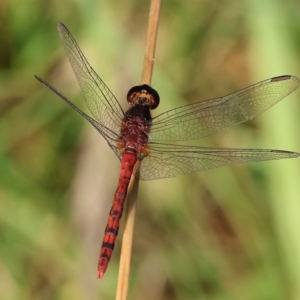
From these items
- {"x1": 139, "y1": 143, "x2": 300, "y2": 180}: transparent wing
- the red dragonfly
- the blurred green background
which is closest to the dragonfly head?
the red dragonfly

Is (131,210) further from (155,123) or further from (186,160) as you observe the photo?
(155,123)

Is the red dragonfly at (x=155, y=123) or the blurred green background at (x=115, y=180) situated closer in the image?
the red dragonfly at (x=155, y=123)

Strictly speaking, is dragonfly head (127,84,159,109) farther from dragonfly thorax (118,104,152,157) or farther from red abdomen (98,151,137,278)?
red abdomen (98,151,137,278)

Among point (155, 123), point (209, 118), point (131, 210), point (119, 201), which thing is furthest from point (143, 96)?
point (131, 210)

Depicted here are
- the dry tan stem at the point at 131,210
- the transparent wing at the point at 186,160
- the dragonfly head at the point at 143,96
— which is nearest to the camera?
the dry tan stem at the point at 131,210

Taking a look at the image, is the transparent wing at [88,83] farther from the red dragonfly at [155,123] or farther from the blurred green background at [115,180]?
the blurred green background at [115,180]

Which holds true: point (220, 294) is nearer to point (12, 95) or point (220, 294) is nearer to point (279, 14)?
point (279, 14)

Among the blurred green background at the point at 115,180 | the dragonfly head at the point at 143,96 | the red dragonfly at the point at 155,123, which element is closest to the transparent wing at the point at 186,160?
the red dragonfly at the point at 155,123

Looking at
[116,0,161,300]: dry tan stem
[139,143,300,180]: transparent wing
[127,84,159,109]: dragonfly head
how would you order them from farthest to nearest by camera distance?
[127,84,159,109]: dragonfly head < [139,143,300,180]: transparent wing < [116,0,161,300]: dry tan stem
